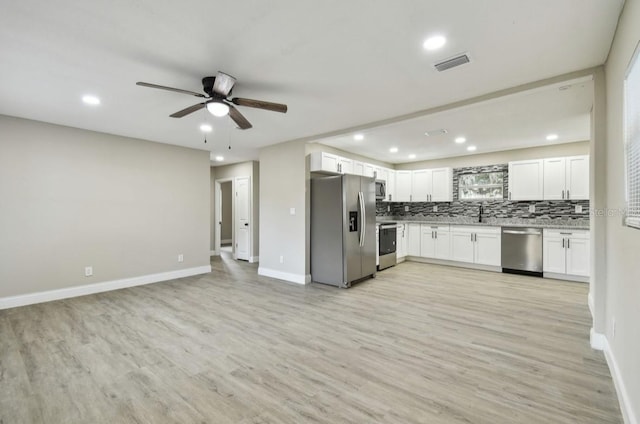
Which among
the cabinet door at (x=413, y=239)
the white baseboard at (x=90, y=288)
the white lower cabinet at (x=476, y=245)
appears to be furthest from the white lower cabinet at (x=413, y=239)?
the white baseboard at (x=90, y=288)

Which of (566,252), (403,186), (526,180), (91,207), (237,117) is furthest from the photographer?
(403,186)

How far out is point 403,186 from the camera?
290 inches

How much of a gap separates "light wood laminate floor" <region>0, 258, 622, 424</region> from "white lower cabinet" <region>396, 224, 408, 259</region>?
2.43m

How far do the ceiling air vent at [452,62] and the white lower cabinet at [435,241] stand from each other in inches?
179

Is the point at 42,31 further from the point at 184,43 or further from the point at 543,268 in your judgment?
the point at 543,268

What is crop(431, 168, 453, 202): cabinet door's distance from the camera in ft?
22.3

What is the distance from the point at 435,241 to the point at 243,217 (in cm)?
479

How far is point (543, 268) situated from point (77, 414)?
22.0 feet

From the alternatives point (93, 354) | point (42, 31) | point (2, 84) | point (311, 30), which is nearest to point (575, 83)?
point (311, 30)

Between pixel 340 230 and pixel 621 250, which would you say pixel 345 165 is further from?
pixel 621 250

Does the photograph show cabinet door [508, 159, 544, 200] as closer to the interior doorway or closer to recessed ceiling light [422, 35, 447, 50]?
recessed ceiling light [422, 35, 447, 50]

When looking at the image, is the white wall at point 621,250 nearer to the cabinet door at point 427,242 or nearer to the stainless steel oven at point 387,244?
the stainless steel oven at point 387,244

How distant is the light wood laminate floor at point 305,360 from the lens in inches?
74.2

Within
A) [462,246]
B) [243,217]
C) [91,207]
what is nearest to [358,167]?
[462,246]
